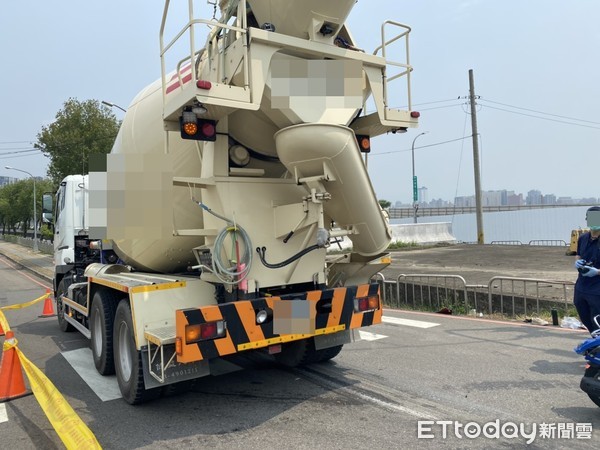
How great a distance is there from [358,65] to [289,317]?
8.55 feet

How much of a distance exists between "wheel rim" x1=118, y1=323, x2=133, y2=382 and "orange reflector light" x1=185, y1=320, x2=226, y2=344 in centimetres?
115

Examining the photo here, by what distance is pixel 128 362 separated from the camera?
15.6ft

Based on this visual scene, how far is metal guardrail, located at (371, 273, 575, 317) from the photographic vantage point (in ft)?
31.1

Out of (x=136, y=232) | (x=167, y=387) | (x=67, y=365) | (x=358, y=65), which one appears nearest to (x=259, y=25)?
(x=358, y=65)

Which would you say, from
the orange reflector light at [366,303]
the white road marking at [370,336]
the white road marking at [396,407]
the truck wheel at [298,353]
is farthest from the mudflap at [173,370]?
the white road marking at [370,336]

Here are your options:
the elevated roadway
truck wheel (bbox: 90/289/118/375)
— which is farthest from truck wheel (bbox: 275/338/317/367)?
the elevated roadway

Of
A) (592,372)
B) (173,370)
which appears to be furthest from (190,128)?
(592,372)

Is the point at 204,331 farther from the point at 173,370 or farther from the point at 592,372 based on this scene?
the point at 592,372

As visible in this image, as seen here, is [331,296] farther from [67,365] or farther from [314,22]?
[67,365]

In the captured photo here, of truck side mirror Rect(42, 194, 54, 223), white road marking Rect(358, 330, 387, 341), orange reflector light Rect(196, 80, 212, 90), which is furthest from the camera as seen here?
truck side mirror Rect(42, 194, 54, 223)

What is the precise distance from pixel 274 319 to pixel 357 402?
3.92 feet

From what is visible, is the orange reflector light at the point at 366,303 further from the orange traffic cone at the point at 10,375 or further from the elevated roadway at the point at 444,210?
the elevated roadway at the point at 444,210

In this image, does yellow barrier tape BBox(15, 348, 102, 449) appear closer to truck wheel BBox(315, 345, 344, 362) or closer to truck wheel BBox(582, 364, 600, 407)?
truck wheel BBox(315, 345, 344, 362)

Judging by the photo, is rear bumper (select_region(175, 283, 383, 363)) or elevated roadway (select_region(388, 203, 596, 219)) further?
elevated roadway (select_region(388, 203, 596, 219))
